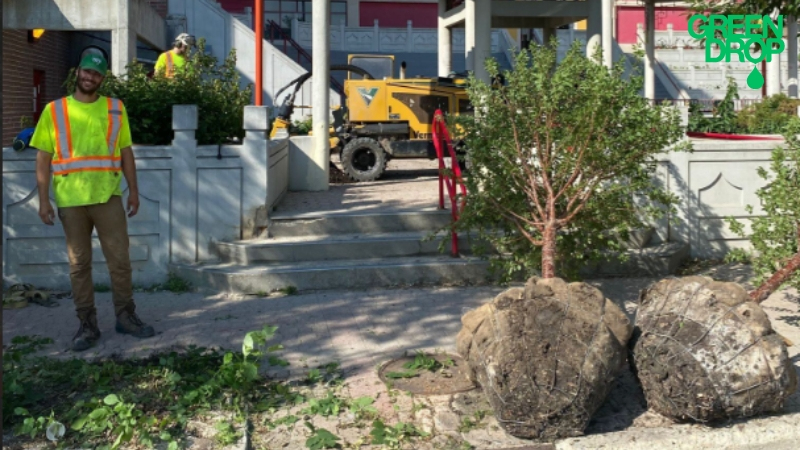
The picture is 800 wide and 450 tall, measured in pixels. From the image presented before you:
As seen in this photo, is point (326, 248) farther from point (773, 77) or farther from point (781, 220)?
point (773, 77)

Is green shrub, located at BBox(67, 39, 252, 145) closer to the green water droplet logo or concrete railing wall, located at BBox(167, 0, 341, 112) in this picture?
concrete railing wall, located at BBox(167, 0, 341, 112)

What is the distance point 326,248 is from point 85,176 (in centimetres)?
281

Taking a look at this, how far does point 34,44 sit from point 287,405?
1460 cm

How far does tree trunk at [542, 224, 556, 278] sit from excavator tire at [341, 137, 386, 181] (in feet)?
25.6

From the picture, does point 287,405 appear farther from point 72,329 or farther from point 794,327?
point 794,327

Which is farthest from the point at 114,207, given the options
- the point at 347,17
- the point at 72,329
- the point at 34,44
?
the point at 347,17

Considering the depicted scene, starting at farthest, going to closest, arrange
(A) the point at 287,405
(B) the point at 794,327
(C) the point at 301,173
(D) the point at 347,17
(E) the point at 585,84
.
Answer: (D) the point at 347,17
(C) the point at 301,173
(B) the point at 794,327
(E) the point at 585,84
(A) the point at 287,405

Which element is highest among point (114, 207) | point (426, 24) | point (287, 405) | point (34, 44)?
point (426, 24)

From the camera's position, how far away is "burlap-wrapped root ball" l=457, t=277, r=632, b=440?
506 cm

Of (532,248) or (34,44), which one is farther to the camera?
(34,44)

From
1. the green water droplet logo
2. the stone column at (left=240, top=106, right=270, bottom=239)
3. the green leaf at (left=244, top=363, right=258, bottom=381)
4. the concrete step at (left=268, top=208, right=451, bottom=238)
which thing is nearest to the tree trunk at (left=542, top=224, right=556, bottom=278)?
the green leaf at (left=244, top=363, right=258, bottom=381)

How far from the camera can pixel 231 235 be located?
9078mm

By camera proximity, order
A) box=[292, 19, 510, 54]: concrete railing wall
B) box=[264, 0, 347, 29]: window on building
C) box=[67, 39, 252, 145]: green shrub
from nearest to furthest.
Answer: box=[67, 39, 252, 145]: green shrub, box=[292, 19, 510, 54]: concrete railing wall, box=[264, 0, 347, 29]: window on building

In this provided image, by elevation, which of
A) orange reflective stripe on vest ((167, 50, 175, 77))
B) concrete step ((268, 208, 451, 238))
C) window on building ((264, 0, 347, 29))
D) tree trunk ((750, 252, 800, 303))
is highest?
window on building ((264, 0, 347, 29))
